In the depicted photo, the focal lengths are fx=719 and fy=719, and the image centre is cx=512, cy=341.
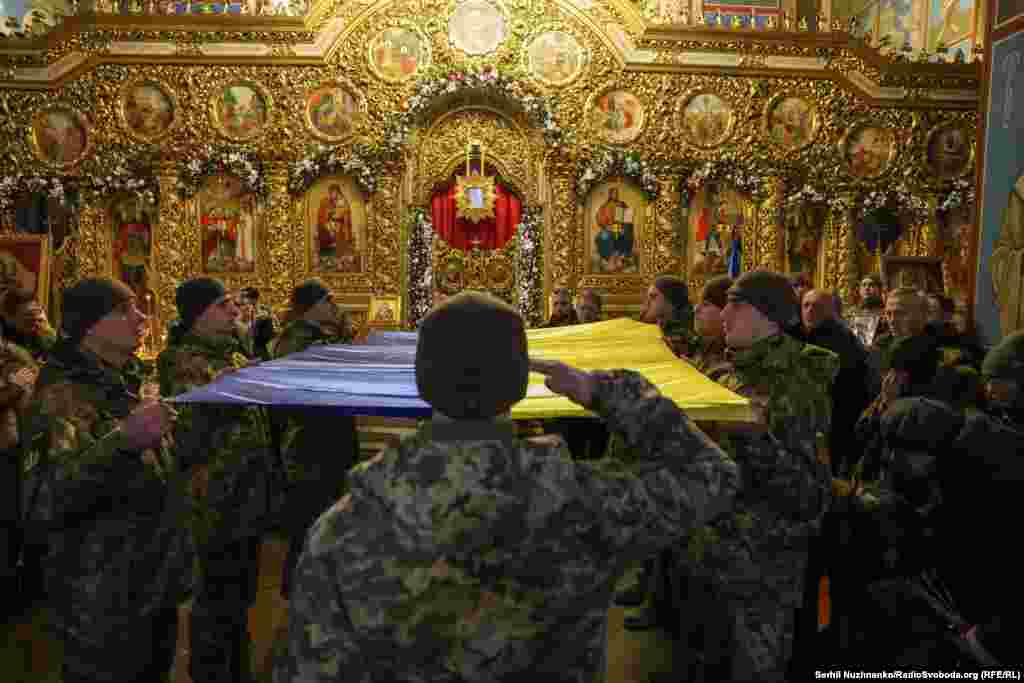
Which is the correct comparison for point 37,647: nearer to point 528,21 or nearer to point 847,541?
point 847,541

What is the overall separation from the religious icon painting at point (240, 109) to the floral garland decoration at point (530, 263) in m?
4.61

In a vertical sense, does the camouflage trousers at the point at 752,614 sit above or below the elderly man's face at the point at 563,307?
below

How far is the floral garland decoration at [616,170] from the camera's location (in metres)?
12.1

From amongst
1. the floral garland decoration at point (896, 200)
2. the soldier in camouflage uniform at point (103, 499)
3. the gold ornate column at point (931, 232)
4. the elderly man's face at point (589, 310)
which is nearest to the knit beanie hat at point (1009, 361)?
the soldier in camouflage uniform at point (103, 499)

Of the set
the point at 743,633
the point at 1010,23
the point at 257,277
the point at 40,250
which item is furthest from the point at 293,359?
the point at 257,277

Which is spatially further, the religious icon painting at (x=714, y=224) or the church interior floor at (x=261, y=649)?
the religious icon painting at (x=714, y=224)

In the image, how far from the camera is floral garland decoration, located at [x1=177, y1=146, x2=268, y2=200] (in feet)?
38.4

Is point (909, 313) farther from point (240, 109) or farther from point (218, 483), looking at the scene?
point (240, 109)

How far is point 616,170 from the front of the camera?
1223cm

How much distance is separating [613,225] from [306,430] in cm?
896

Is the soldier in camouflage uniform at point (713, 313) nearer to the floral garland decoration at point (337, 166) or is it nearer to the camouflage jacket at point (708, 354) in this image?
the camouflage jacket at point (708, 354)

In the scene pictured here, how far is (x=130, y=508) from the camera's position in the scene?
7.95 feet

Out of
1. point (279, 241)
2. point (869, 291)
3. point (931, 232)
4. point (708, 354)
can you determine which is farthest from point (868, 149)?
point (708, 354)

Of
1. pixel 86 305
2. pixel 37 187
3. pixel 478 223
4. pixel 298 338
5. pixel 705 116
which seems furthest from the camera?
pixel 478 223
